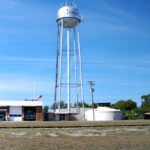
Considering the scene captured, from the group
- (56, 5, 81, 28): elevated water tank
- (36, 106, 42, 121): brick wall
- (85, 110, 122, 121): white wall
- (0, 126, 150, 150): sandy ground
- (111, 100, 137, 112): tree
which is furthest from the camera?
(111, 100, 137, 112): tree

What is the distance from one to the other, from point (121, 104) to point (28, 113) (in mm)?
56797

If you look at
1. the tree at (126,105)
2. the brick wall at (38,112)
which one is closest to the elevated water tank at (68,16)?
the brick wall at (38,112)

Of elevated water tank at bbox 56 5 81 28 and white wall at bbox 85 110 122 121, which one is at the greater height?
elevated water tank at bbox 56 5 81 28

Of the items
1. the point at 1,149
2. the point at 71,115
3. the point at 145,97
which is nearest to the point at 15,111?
the point at 71,115

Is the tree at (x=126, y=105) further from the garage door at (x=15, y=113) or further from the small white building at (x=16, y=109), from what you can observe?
the garage door at (x=15, y=113)

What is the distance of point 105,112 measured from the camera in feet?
207

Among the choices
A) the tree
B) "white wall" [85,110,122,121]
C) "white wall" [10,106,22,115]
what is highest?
the tree

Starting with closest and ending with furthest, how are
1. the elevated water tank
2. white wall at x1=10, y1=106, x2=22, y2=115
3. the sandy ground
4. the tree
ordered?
the sandy ground → the elevated water tank → white wall at x1=10, y1=106, x2=22, y2=115 → the tree

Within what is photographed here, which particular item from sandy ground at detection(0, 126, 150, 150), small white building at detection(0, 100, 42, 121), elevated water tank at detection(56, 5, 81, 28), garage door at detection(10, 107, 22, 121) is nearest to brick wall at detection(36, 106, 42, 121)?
small white building at detection(0, 100, 42, 121)

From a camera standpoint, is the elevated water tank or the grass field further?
the elevated water tank

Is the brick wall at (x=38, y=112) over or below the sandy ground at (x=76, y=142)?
over

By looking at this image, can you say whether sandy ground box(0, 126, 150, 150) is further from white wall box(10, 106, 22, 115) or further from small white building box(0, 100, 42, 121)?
white wall box(10, 106, 22, 115)

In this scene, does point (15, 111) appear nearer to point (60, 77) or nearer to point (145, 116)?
point (60, 77)

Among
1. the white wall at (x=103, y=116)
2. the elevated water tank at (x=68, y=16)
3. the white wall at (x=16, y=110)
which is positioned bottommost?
the white wall at (x=103, y=116)
